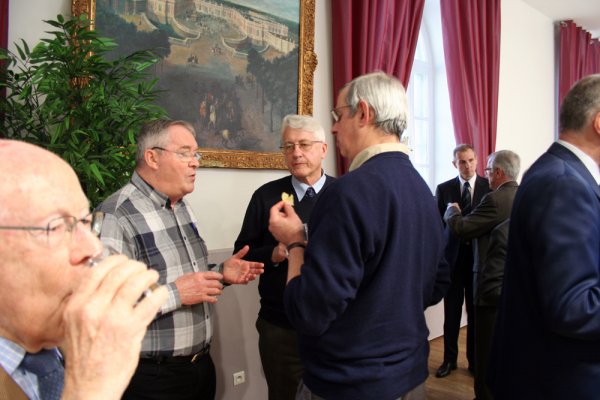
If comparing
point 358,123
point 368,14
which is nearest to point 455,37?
point 368,14

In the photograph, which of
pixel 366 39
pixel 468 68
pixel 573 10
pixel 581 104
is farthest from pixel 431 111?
pixel 581 104

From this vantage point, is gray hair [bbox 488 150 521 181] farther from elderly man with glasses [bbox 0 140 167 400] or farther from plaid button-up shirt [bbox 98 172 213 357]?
elderly man with glasses [bbox 0 140 167 400]

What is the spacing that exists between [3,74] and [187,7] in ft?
4.25

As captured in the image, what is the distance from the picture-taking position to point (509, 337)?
1583mm

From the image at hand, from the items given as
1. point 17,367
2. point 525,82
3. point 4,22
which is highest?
point 525,82

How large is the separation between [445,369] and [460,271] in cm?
88

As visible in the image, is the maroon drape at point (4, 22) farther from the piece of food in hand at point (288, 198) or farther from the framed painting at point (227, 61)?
the piece of food in hand at point (288, 198)

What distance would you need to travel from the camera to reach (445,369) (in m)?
4.09

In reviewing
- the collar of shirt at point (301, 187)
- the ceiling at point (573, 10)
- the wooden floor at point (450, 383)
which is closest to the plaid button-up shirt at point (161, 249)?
the collar of shirt at point (301, 187)

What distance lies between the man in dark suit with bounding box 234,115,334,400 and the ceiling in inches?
215

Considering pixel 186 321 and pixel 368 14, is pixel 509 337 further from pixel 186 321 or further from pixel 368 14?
pixel 368 14

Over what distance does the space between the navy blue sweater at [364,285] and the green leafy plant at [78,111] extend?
98 centimetres

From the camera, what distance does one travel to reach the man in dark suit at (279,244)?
7.51 ft

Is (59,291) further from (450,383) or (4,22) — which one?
(450,383)
